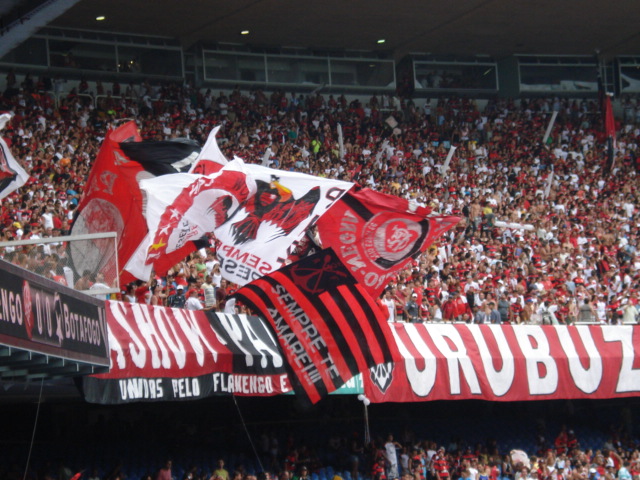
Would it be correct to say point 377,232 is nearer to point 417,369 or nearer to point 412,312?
point 417,369

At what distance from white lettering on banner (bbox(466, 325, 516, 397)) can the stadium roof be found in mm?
16801

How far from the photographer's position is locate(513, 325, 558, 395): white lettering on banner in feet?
78.8

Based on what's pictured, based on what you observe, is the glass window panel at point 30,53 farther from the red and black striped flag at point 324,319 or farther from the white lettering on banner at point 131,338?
the red and black striped flag at point 324,319

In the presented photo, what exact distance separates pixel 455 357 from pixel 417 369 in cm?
115

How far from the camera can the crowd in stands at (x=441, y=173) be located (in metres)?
23.9

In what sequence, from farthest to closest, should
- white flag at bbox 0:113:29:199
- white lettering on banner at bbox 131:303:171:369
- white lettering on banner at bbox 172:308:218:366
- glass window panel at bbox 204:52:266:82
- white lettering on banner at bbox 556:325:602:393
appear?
glass window panel at bbox 204:52:266:82 < white lettering on banner at bbox 556:325:602:393 < white lettering on banner at bbox 172:308:218:366 < white lettering on banner at bbox 131:303:171:369 < white flag at bbox 0:113:29:199

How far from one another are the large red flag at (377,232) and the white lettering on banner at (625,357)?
34.1ft

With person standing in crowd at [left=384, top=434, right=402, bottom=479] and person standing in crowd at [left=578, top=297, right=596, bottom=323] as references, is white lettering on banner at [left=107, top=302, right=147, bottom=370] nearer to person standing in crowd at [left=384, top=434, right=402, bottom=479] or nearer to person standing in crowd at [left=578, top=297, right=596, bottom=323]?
person standing in crowd at [left=384, top=434, right=402, bottom=479]

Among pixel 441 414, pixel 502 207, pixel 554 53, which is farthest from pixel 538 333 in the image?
pixel 554 53

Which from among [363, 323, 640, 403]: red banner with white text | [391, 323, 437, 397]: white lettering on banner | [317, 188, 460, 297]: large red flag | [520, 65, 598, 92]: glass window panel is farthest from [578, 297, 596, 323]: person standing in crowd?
[520, 65, 598, 92]: glass window panel

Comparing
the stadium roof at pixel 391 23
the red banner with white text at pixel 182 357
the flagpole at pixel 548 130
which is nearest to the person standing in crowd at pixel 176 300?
the red banner with white text at pixel 182 357

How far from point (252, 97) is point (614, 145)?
44.4ft

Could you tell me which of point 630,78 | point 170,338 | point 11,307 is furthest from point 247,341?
point 630,78

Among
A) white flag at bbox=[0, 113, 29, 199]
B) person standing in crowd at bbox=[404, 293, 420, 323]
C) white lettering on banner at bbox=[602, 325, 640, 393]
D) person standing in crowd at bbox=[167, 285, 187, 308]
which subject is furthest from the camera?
white lettering on banner at bbox=[602, 325, 640, 393]
